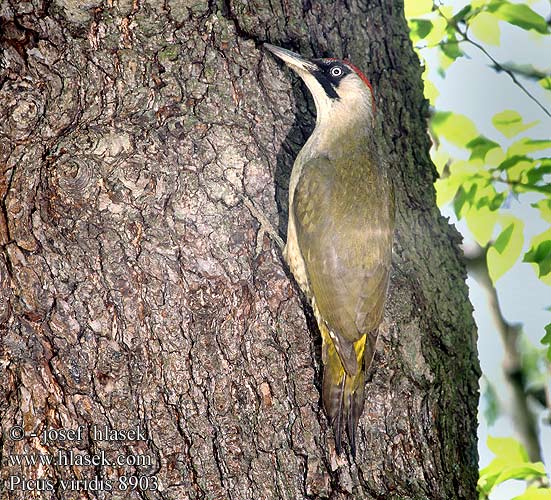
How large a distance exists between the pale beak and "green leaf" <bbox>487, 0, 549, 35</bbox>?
1.00 m

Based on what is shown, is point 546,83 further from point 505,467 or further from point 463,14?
point 505,467

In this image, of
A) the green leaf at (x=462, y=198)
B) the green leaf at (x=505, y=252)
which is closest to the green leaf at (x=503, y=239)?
the green leaf at (x=505, y=252)

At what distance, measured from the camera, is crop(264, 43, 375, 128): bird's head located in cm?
246

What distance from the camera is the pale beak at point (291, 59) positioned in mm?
2416

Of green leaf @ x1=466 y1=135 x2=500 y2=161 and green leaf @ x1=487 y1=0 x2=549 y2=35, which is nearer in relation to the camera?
green leaf @ x1=487 y1=0 x2=549 y2=35

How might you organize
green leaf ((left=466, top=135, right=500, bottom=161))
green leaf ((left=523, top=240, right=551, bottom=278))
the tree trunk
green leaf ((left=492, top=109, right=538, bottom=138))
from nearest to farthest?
1. the tree trunk
2. green leaf ((left=523, top=240, right=551, bottom=278))
3. green leaf ((left=492, top=109, right=538, bottom=138))
4. green leaf ((left=466, top=135, right=500, bottom=161))

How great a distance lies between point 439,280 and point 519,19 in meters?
1.23

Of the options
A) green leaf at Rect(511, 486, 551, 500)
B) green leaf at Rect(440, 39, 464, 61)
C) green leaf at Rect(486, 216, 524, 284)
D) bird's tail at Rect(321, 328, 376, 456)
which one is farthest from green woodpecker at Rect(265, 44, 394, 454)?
green leaf at Rect(511, 486, 551, 500)

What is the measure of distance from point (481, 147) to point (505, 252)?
52cm

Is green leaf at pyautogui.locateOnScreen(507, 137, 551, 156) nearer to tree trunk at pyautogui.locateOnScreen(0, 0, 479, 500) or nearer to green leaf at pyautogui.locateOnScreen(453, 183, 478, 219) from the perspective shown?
green leaf at pyautogui.locateOnScreen(453, 183, 478, 219)

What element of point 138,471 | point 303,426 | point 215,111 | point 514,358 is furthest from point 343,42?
point 514,358

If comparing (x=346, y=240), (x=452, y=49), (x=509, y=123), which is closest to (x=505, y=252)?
(x=509, y=123)

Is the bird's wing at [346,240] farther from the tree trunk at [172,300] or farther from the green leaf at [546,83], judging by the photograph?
the green leaf at [546,83]

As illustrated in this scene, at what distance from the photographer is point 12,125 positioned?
211 centimetres
